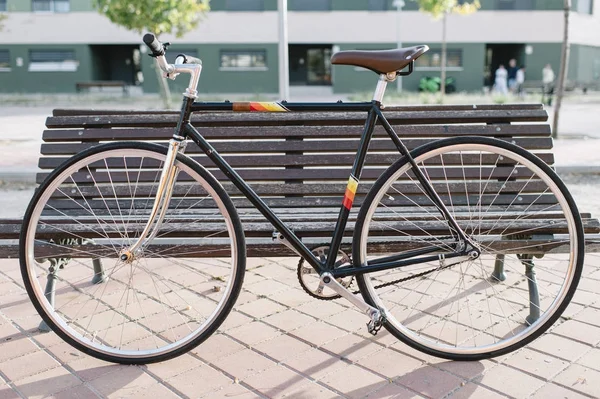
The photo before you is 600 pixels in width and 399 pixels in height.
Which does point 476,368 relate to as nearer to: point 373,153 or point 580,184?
point 373,153

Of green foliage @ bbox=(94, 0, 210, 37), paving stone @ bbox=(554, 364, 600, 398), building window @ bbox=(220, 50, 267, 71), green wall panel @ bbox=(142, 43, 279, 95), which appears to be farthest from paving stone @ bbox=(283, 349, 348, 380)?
building window @ bbox=(220, 50, 267, 71)

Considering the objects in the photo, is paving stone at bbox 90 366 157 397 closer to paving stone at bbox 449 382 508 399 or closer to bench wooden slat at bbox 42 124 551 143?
paving stone at bbox 449 382 508 399

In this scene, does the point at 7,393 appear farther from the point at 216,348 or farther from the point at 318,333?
the point at 318,333

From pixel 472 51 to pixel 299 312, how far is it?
33222 mm

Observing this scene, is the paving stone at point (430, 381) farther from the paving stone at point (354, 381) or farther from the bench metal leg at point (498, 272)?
the bench metal leg at point (498, 272)

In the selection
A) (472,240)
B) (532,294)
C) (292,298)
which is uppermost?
(472,240)

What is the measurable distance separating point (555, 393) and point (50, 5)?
3643 cm

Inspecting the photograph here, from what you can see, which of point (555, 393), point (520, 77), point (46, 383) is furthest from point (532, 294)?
point (520, 77)

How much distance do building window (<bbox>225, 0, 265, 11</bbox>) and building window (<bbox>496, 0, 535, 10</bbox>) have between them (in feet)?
42.0

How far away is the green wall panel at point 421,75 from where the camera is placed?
3356 centimetres

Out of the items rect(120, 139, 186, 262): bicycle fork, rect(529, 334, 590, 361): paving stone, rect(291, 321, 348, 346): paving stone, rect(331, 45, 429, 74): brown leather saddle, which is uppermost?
rect(331, 45, 429, 74): brown leather saddle

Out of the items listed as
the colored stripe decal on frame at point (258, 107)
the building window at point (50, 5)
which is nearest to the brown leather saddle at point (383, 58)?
the colored stripe decal on frame at point (258, 107)

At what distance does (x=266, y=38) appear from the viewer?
33.5m

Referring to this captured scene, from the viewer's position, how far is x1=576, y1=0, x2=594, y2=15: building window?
119ft
